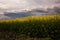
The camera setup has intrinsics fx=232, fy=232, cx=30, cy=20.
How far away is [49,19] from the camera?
688cm

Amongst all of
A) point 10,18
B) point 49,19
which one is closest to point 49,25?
point 49,19

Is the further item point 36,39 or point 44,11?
point 44,11

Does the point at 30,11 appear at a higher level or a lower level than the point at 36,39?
higher

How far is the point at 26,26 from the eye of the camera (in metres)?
6.84

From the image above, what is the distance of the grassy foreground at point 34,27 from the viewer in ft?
21.6

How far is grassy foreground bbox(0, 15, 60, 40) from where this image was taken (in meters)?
6.60

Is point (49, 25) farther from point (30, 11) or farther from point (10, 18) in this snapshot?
point (10, 18)

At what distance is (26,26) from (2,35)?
2.53ft

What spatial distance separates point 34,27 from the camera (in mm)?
6773

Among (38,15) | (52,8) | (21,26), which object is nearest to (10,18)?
(21,26)

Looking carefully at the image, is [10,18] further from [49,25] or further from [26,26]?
[49,25]

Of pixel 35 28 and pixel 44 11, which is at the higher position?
pixel 44 11

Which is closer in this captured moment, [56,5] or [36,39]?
[36,39]

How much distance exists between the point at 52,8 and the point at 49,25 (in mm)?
535
